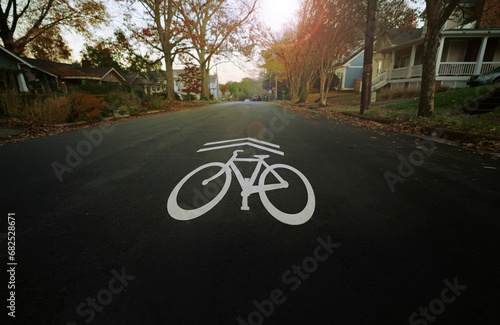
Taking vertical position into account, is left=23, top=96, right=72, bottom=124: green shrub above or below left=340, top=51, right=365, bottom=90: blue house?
below

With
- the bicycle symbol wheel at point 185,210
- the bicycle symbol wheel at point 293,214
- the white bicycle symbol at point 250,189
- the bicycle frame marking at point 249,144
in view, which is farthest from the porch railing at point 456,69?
the bicycle symbol wheel at point 185,210

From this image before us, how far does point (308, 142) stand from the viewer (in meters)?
5.41

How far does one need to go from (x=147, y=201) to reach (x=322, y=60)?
22621 millimetres

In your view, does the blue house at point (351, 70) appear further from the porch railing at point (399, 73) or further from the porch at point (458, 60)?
the porch at point (458, 60)

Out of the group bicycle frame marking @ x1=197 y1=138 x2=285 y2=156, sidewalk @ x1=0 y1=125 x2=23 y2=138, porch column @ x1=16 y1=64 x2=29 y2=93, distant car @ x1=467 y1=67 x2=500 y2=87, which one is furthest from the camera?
porch column @ x1=16 y1=64 x2=29 y2=93

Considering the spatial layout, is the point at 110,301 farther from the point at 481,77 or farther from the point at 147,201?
the point at 481,77
